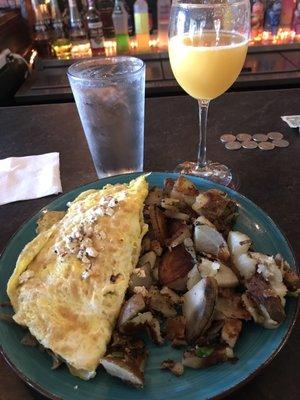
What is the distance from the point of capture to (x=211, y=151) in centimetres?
111

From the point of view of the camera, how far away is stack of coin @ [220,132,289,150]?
111 cm

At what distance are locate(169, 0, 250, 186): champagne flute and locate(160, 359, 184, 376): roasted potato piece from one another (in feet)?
2.17

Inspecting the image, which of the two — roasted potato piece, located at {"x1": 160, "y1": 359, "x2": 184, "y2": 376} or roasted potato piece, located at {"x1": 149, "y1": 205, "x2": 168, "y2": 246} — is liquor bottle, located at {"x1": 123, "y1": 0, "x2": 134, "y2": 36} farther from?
roasted potato piece, located at {"x1": 160, "y1": 359, "x2": 184, "y2": 376}

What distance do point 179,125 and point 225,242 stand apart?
71cm

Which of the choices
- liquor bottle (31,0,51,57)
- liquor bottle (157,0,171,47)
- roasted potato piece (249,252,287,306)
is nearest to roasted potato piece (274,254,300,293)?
roasted potato piece (249,252,287,306)

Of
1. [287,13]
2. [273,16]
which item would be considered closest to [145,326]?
[273,16]

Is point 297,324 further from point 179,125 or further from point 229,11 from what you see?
point 179,125

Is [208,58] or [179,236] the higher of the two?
[208,58]

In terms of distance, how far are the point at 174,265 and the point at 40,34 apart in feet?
8.83

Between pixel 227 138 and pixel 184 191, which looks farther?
pixel 227 138

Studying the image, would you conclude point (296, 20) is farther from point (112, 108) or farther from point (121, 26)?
point (112, 108)

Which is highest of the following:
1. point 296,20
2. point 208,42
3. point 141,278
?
point 208,42

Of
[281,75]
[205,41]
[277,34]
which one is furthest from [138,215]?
[277,34]

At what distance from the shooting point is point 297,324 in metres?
0.61
